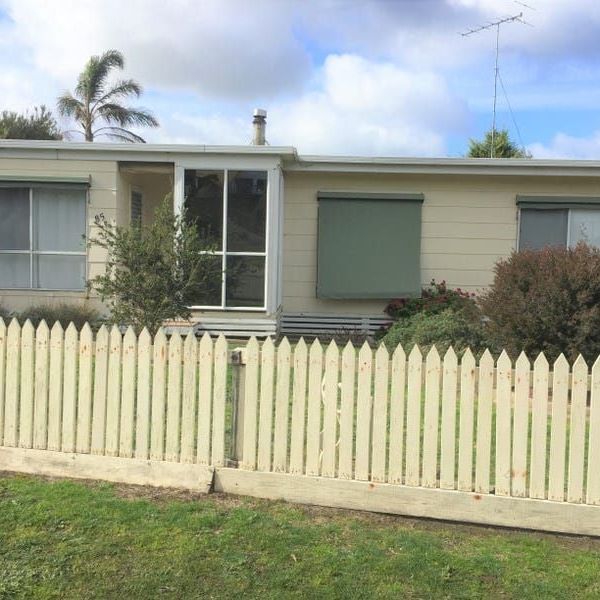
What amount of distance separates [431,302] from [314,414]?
24.6 feet

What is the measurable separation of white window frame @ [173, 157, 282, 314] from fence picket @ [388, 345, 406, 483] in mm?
6727

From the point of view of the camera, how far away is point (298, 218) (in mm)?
11992

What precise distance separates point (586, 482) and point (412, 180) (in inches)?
338

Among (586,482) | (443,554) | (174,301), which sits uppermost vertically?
(174,301)

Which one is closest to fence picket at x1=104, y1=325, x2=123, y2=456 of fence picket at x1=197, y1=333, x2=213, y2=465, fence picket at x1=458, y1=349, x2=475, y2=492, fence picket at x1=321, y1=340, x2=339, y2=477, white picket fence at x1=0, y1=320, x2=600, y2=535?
white picket fence at x1=0, y1=320, x2=600, y2=535

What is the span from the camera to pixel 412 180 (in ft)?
38.8

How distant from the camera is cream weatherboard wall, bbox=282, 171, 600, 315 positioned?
11.8m

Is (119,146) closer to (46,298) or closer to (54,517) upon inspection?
(46,298)

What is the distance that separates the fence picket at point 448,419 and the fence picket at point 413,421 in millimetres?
136

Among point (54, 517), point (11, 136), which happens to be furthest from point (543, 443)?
point (11, 136)

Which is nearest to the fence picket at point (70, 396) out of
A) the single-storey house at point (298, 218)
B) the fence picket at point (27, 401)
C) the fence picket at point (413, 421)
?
the fence picket at point (27, 401)

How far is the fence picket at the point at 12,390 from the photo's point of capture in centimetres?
455

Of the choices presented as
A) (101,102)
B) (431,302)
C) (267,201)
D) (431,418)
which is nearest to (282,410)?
(431,418)

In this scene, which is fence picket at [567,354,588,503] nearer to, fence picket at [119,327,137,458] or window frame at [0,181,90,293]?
fence picket at [119,327,137,458]
